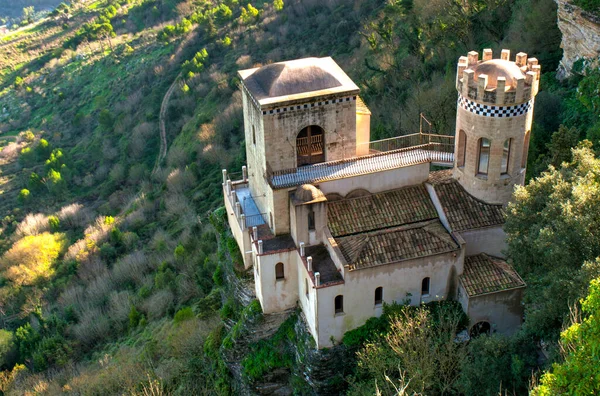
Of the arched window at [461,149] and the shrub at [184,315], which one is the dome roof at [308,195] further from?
the shrub at [184,315]

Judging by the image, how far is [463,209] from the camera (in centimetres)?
2778

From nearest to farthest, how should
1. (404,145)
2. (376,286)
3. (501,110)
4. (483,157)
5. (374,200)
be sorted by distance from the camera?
1. (501,110)
2. (376,286)
3. (374,200)
4. (483,157)
5. (404,145)

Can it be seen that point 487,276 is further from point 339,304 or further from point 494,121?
point 494,121

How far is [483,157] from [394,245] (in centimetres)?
621

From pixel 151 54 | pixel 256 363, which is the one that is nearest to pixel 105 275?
pixel 256 363

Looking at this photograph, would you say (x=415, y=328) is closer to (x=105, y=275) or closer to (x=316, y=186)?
(x=316, y=186)

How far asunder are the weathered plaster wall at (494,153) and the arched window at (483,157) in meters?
0.44

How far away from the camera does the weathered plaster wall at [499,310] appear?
1045 inches

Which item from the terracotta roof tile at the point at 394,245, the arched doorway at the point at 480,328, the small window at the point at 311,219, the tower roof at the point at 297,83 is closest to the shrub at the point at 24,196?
the tower roof at the point at 297,83

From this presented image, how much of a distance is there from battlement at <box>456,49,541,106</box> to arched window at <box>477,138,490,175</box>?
2241 mm

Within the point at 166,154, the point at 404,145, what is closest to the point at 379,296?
the point at 404,145

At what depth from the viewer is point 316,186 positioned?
92.0 ft

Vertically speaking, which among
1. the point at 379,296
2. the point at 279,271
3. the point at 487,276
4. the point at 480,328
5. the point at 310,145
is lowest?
the point at 480,328

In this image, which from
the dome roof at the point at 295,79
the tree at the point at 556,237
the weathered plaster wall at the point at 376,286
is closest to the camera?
the tree at the point at 556,237
